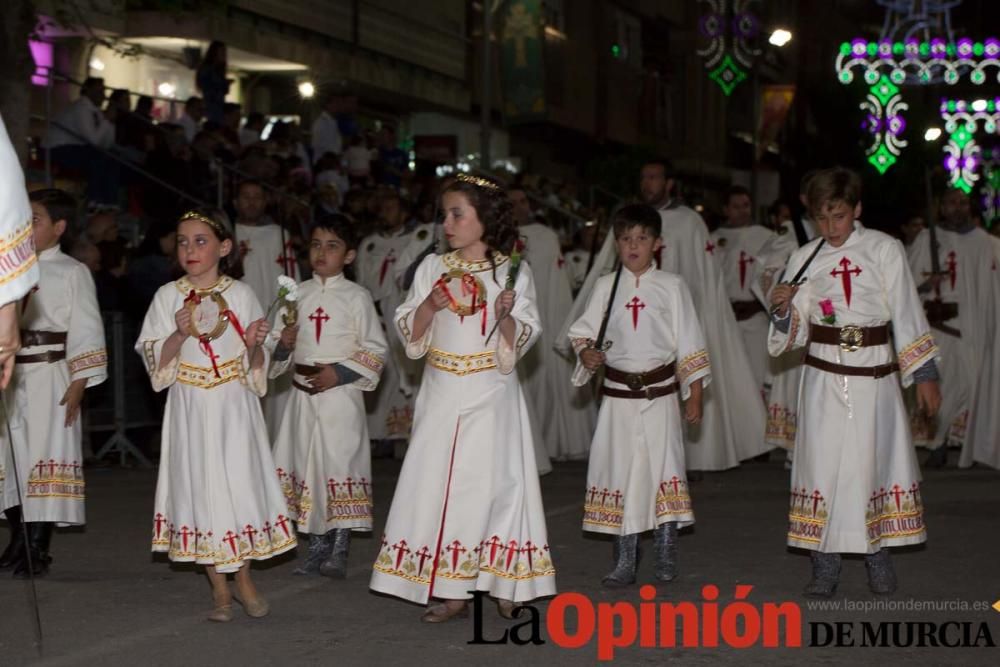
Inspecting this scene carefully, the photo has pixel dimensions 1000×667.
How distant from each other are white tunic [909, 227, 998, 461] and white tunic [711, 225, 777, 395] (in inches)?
55.5

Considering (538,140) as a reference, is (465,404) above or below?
below

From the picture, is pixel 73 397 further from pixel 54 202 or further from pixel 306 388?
pixel 306 388

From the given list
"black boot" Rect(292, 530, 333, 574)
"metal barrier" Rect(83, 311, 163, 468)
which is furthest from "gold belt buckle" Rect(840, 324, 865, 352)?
"metal barrier" Rect(83, 311, 163, 468)

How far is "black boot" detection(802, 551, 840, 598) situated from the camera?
8.26 m

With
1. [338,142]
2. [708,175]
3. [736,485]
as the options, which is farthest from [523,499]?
[708,175]

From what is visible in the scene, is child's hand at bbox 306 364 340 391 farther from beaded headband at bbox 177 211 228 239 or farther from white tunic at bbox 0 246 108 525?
beaded headband at bbox 177 211 228 239

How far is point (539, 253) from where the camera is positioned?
48.9 ft

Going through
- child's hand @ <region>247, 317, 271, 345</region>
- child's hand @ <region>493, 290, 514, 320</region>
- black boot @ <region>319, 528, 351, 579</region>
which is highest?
child's hand @ <region>493, 290, 514, 320</region>

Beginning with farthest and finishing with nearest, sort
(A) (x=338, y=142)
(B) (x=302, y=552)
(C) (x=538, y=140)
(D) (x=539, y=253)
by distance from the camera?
1. (C) (x=538, y=140)
2. (A) (x=338, y=142)
3. (D) (x=539, y=253)
4. (B) (x=302, y=552)

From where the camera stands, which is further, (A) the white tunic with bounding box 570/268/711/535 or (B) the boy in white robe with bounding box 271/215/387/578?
(B) the boy in white robe with bounding box 271/215/387/578

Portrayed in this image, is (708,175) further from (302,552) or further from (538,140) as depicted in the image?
(302,552)

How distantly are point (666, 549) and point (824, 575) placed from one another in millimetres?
886

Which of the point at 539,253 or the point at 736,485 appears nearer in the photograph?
the point at 736,485

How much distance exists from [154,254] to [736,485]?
17.1ft
